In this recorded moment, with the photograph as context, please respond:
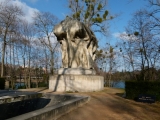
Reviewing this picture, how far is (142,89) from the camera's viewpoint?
12.0 meters

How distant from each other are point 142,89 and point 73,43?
635cm

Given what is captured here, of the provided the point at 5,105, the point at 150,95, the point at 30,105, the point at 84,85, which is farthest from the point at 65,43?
the point at 5,105

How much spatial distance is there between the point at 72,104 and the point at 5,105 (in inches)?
96.2

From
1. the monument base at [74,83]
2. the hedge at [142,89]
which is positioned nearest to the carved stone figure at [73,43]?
the monument base at [74,83]

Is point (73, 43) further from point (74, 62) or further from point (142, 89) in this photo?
point (142, 89)

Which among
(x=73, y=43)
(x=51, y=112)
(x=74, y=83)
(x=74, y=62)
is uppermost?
(x=73, y=43)

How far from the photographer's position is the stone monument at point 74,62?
14109mm

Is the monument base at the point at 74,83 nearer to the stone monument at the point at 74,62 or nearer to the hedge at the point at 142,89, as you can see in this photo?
the stone monument at the point at 74,62

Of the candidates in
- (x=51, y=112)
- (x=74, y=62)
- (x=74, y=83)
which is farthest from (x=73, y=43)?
(x=51, y=112)

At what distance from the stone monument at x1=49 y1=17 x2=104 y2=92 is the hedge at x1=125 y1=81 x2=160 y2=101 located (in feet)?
10.3

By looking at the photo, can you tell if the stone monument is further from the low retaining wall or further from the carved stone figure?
the low retaining wall

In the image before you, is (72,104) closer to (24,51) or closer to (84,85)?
(84,85)

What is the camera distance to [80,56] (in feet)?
49.8

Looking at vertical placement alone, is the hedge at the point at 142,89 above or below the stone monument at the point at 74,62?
below
